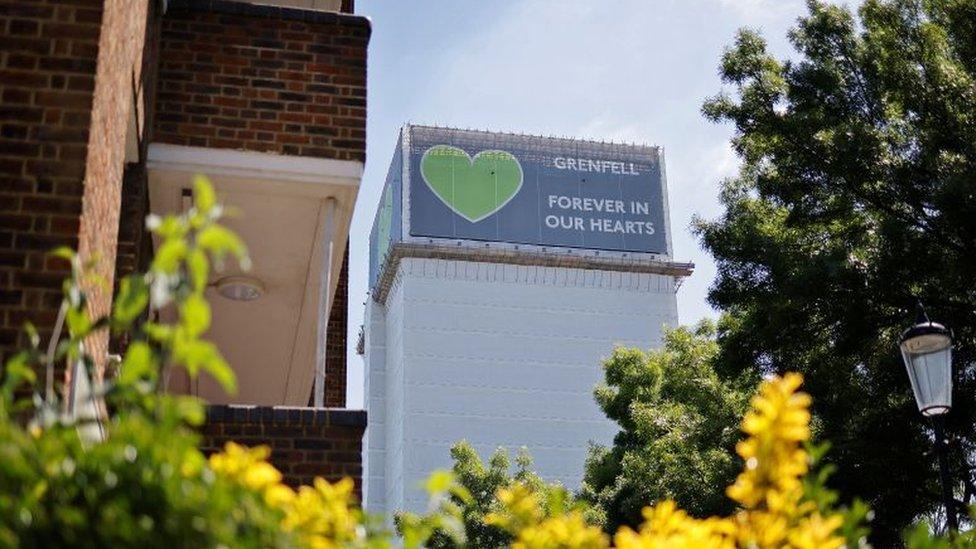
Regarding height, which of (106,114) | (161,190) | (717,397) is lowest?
(106,114)

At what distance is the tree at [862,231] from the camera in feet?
49.3

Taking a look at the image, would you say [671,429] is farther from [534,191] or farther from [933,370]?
[534,191]

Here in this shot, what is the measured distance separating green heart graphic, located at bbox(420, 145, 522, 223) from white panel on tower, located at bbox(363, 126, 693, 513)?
112 millimetres

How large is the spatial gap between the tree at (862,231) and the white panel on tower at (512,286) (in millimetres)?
76857

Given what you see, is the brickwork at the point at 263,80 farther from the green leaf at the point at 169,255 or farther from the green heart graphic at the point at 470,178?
the green heart graphic at the point at 470,178

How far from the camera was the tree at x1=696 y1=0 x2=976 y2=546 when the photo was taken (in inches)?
591

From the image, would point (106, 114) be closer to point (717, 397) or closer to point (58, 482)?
point (58, 482)

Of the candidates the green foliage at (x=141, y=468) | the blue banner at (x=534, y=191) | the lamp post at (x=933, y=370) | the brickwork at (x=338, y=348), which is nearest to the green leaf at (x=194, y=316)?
the green foliage at (x=141, y=468)

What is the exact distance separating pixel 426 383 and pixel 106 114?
90.7 m

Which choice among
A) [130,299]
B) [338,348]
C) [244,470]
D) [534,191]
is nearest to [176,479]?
[244,470]

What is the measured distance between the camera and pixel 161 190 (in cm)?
764

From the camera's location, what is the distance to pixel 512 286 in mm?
99625

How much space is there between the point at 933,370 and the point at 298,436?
177 inches

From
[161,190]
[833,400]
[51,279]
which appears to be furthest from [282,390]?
[51,279]
